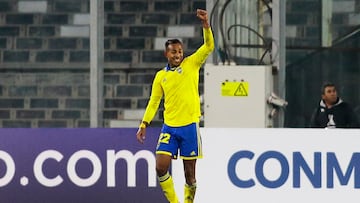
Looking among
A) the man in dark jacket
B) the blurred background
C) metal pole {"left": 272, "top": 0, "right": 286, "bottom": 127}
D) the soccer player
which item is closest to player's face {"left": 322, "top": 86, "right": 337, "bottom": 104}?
the man in dark jacket

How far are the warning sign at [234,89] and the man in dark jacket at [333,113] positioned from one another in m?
0.80

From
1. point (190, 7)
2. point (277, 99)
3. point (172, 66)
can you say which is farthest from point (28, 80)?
point (172, 66)

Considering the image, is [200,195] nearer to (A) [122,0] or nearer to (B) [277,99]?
(B) [277,99]

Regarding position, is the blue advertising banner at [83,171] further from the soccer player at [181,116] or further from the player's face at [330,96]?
the player's face at [330,96]

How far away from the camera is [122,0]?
496 inches

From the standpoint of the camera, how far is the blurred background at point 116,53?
1224cm

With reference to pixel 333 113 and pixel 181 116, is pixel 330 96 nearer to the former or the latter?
pixel 333 113

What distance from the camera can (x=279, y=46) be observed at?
35.5 ft

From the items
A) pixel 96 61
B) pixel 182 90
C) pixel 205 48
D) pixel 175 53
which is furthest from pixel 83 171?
pixel 96 61

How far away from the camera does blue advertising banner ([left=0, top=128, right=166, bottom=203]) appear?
9.47 meters

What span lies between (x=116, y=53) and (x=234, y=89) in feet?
8.35

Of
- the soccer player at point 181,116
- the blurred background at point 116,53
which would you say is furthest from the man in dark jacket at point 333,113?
the soccer player at point 181,116

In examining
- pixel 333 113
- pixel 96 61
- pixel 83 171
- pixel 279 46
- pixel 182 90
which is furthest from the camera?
pixel 96 61

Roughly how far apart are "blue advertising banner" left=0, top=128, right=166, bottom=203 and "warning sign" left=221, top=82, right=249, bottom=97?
1.25 m
